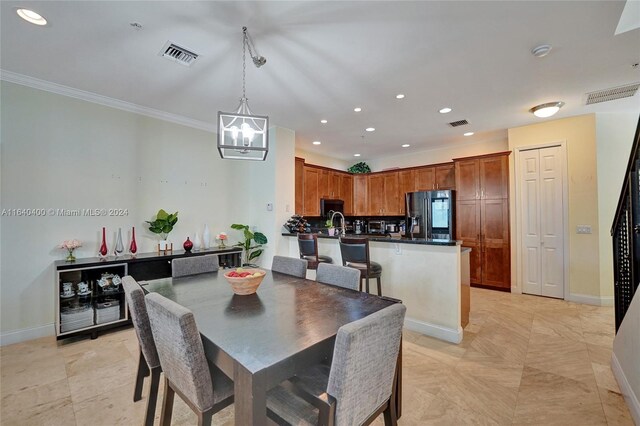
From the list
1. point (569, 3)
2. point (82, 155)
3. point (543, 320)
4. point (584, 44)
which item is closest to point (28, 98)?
point (82, 155)

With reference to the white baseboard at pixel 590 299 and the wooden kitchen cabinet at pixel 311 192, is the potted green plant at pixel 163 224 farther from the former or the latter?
the white baseboard at pixel 590 299

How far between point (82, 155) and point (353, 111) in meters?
3.55

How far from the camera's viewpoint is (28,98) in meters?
2.91

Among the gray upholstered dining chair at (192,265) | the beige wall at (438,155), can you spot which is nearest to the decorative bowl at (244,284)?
the gray upholstered dining chair at (192,265)

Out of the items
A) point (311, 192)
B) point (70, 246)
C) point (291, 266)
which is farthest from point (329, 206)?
point (70, 246)

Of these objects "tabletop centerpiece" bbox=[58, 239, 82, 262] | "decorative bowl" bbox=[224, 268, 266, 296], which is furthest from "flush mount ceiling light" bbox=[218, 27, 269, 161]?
"tabletop centerpiece" bbox=[58, 239, 82, 262]

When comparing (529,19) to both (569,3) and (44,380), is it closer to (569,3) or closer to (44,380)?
(569,3)

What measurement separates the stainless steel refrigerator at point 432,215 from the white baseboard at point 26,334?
559 cm

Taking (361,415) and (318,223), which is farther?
(318,223)

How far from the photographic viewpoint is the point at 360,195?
264 inches

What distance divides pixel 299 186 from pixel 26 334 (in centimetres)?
404

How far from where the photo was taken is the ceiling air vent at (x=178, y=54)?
2379mm

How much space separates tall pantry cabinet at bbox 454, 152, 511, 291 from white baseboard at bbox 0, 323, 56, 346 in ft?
20.4

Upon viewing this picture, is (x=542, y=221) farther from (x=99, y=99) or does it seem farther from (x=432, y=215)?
(x=99, y=99)
